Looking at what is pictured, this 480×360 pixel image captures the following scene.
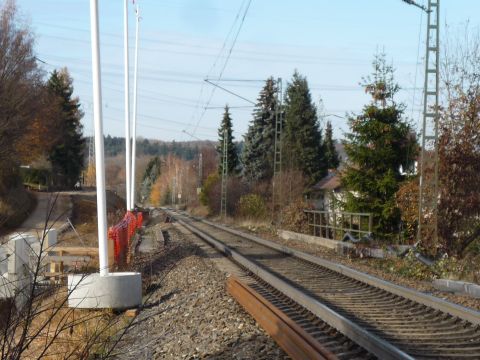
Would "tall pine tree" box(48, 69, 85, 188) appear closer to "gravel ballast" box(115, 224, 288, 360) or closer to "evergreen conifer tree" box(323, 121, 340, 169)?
"evergreen conifer tree" box(323, 121, 340, 169)

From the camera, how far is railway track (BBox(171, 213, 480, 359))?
763 cm

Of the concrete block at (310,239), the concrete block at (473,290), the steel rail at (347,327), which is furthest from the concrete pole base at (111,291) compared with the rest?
the concrete block at (310,239)

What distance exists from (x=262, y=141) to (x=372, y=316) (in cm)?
6345

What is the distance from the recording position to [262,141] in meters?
73.1

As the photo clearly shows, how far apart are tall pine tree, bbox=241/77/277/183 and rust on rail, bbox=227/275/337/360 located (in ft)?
200

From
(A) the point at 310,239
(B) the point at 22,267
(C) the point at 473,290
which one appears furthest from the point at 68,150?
(B) the point at 22,267

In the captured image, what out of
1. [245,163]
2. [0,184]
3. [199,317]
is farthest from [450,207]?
[245,163]

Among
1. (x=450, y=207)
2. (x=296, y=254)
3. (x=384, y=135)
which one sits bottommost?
(x=296, y=254)

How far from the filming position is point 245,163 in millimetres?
74312

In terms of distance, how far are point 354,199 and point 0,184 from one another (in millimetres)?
25893

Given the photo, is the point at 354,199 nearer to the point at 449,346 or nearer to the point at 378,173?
the point at 378,173

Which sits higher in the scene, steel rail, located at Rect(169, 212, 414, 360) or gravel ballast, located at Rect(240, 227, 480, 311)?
steel rail, located at Rect(169, 212, 414, 360)

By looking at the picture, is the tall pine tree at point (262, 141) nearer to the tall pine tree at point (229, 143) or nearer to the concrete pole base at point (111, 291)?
the tall pine tree at point (229, 143)

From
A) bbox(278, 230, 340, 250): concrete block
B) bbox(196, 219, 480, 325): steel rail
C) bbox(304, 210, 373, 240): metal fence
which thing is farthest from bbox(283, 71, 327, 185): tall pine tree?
bbox(196, 219, 480, 325): steel rail
